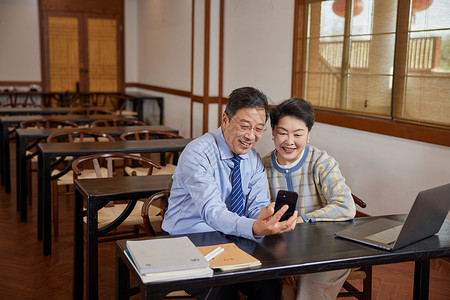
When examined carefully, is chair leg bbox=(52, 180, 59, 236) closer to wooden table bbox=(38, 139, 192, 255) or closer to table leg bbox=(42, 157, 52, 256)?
wooden table bbox=(38, 139, 192, 255)

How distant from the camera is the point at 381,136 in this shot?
4.84m

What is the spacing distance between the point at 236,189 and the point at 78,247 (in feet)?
4.06

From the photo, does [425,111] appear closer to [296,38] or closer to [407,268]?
[407,268]

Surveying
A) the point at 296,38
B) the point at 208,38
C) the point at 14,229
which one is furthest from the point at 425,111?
the point at 208,38

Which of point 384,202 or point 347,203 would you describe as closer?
point 347,203

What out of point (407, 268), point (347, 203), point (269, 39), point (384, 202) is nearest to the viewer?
point (347, 203)

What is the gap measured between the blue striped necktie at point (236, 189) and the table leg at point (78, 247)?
1.14 metres

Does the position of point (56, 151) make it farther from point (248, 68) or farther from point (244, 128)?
point (248, 68)

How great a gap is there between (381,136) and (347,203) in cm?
250

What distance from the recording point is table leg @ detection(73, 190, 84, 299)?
121 inches

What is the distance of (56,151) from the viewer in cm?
410

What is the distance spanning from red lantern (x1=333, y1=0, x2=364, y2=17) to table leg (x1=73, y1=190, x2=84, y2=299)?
11.1ft

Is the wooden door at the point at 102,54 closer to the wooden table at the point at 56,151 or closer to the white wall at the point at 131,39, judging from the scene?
the white wall at the point at 131,39

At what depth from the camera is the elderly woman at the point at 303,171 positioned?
2.49 meters
